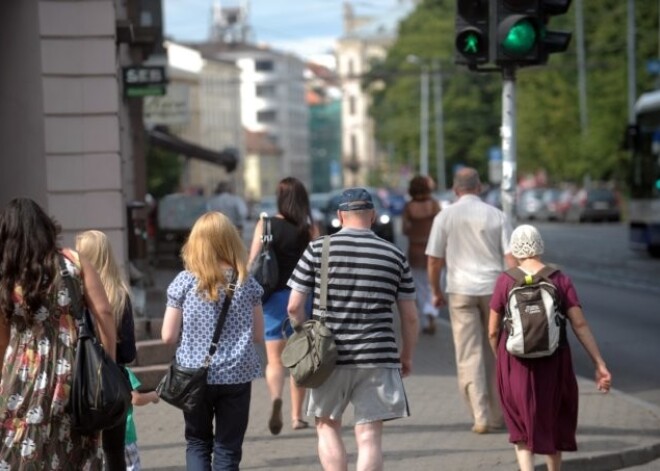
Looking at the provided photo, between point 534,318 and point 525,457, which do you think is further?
point 525,457

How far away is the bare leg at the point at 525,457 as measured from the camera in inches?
316

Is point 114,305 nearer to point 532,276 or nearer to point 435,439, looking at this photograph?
point 532,276

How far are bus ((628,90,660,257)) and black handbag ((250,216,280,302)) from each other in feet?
78.0

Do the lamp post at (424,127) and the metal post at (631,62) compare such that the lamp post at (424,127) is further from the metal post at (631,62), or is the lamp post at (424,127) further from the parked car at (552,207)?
the metal post at (631,62)

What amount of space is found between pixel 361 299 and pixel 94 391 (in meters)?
1.84

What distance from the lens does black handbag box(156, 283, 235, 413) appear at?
7.20m

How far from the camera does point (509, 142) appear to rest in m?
11.1

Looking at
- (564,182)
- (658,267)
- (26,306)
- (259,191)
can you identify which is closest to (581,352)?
(26,306)

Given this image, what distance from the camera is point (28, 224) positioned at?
5.83m

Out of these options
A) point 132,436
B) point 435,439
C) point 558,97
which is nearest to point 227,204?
point 435,439

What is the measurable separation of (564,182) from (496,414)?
226ft

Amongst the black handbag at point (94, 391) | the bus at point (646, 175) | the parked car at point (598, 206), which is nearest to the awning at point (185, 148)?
the bus at point (646, 175)

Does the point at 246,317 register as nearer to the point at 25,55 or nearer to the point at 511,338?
the point at 511,338

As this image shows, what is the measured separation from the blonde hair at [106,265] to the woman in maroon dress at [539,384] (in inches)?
83.1
